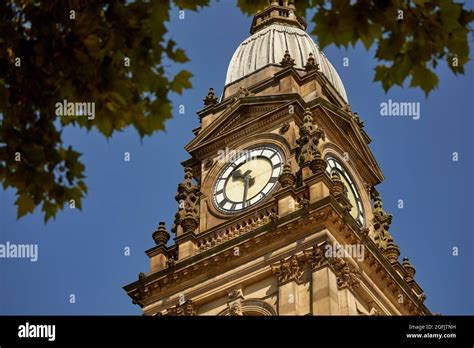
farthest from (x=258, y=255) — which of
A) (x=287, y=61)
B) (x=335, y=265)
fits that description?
(x=287, y=61)

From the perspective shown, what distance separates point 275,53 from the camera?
150 feet

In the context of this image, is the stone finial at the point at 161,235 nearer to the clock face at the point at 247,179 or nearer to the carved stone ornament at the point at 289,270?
the clock face at the point at 247,179

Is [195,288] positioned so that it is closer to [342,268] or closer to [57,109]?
[342,268]

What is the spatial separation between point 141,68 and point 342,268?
22620mm

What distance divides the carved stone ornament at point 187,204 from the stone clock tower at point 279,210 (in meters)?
0.05

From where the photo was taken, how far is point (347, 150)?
42594mm

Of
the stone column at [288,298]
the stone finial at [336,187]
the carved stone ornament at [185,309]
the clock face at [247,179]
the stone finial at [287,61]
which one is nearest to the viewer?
the stone column at [288,298]

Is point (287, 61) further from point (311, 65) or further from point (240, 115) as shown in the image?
point (240, 115)

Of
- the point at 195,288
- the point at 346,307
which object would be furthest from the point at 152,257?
the point at 346,307

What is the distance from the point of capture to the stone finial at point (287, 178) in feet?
120

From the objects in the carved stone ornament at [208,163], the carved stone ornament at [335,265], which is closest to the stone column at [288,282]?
the carved stone ornament at [335,265]

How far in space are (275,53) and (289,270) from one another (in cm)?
1405

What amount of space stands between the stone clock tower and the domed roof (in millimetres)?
69

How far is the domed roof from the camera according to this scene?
45562mm
